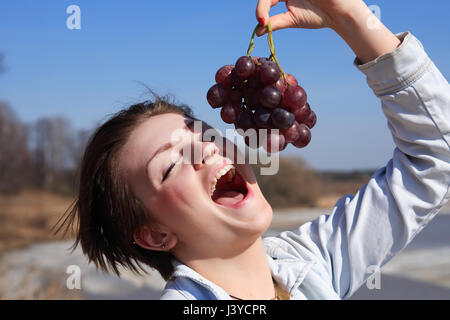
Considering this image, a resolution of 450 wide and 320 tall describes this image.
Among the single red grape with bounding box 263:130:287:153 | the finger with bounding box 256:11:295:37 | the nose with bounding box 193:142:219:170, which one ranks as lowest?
the nose with bounding box 193:142:219:170

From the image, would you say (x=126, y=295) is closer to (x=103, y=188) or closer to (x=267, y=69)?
(x=103, y=188)

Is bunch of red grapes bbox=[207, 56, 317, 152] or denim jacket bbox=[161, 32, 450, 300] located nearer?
bunch of red grapes bbox=[207, 56, 317, 152]

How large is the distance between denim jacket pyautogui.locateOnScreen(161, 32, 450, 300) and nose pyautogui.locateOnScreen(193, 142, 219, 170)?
334 mm

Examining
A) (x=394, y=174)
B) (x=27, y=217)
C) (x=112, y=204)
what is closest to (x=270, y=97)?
(x=394, y=174)

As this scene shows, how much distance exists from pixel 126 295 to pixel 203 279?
4.58 metres

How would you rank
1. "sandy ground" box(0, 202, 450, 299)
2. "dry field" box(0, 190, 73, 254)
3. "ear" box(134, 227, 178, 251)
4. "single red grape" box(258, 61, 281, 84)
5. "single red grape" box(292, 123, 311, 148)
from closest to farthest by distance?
"single red grape" box(258, 61, 281, 84), "single red grape" box(292, 123, 311, 148), "ear" box(134, 227, 178, 251), "sandy ground" box(0, 202, 450, 299), "dry field" box(0, 190, 73, 254)

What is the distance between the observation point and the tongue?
4.81 feet

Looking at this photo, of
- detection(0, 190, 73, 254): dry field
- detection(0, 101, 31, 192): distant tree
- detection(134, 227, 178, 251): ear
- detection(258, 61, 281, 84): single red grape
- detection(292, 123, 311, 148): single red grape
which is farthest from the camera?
detection(0, 101, 31, 192): distant tree

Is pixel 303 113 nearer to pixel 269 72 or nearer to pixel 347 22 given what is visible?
pixel 269 72

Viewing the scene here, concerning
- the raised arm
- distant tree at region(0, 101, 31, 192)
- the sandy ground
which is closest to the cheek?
the raised arm

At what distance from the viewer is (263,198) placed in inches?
56.8

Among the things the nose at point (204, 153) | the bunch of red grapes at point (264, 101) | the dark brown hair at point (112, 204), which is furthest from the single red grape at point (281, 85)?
the dark brown hair at point (112, 204)

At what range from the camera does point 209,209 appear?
4.49 feet

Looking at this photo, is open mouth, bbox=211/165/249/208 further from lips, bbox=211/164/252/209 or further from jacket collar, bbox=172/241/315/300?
jacket collar, bbox=172/241/315/300
